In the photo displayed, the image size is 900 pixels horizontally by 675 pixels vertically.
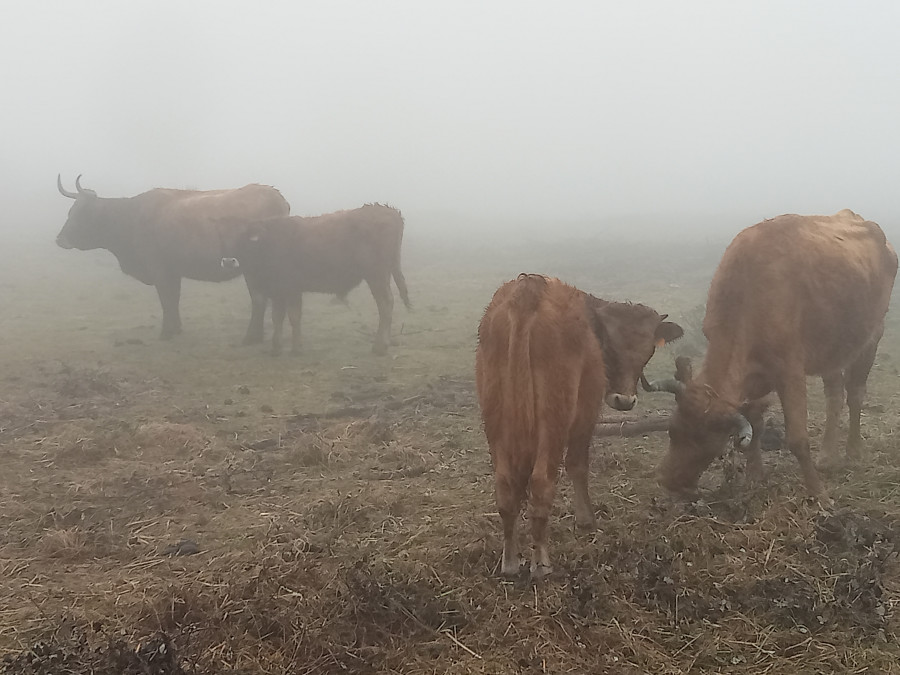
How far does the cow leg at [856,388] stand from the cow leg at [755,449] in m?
1.27

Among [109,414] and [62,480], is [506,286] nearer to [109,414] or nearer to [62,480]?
[62,480]

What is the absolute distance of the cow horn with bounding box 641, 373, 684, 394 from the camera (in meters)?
4.96

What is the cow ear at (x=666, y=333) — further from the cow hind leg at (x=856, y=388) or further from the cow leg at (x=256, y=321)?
the cow leg at (x=256, y=321)

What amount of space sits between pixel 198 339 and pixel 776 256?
32.0ft

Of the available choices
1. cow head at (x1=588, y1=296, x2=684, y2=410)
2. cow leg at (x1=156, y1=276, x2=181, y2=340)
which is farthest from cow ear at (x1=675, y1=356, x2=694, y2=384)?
cow leg at (x1=156, y1=276, x2=181, y2=340)

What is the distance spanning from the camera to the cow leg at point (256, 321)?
472 inches

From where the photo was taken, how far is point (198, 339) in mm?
12258

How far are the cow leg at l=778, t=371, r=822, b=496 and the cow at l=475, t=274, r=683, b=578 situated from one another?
5.41 ft

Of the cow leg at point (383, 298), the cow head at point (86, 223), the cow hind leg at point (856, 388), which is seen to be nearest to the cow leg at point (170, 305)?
the cow head at point (86, 223)

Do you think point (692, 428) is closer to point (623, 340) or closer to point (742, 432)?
point (742, 432)

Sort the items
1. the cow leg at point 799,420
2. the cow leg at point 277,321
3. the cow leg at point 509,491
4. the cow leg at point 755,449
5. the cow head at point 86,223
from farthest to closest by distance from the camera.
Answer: the cow head at point 86,223
the cow leg at point 277,321
the cow leg at point 755,449
the cow leg at point 799,420
the cow leg at point 509,491

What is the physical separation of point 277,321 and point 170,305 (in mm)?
2395

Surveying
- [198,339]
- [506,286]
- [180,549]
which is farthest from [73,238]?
[506,286]

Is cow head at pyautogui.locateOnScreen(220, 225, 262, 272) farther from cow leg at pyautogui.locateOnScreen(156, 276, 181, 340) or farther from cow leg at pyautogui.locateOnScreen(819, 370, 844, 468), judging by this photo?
cow leg at pyautogui.locateOnScreen(819, 370, 844, 468)
